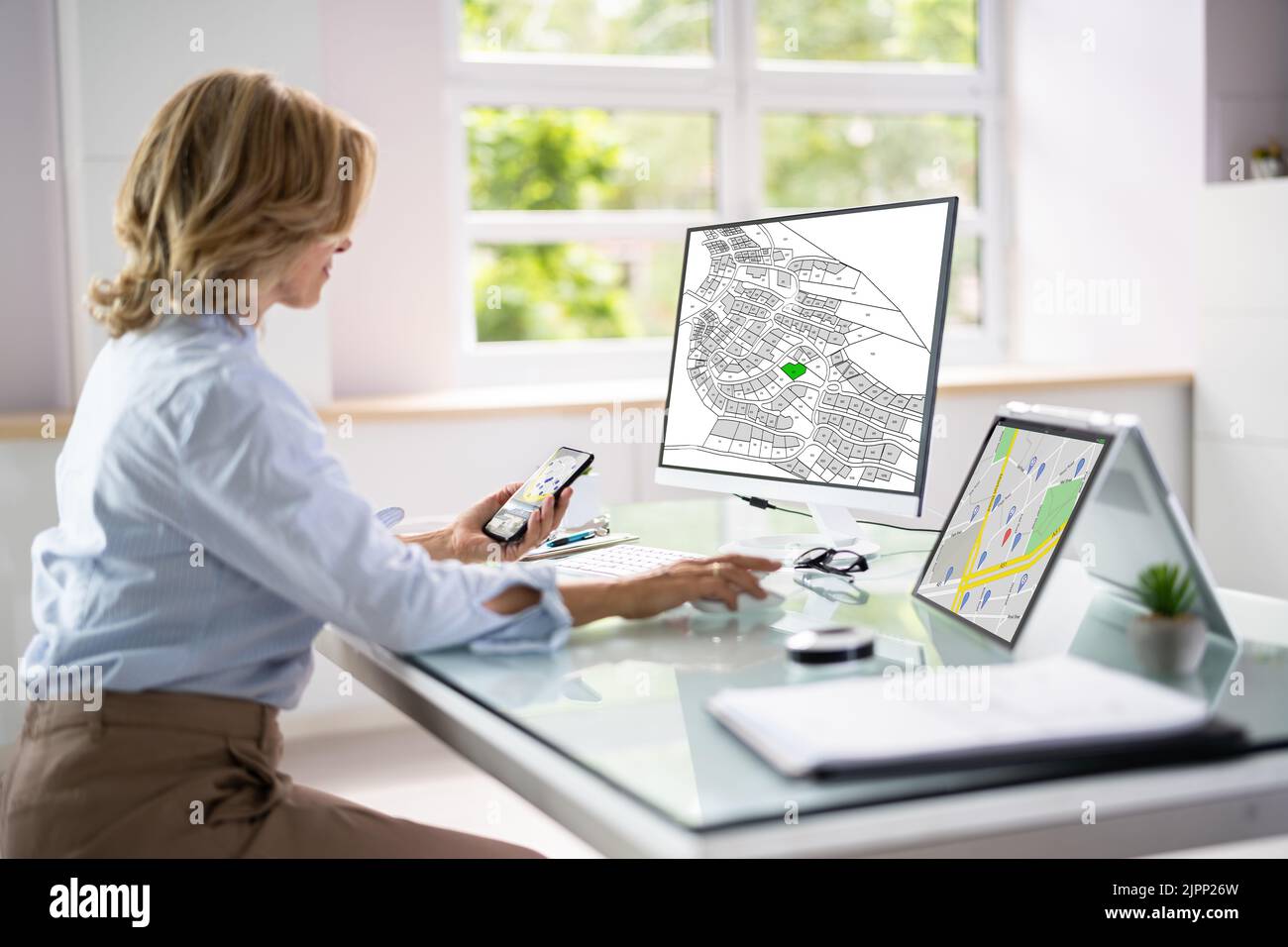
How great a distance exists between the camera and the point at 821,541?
2006 millimetres

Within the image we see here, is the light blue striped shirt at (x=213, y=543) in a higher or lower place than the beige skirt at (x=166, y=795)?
higher

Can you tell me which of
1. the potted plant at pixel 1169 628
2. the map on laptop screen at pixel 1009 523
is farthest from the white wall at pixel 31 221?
the potted plant at pixel 1169 628

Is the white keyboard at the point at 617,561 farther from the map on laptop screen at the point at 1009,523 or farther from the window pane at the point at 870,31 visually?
the window pane at the point at 870,31

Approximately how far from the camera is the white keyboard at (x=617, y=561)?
1855 mm

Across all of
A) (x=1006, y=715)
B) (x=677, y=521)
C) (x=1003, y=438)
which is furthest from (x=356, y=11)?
(x=1006, y=715)

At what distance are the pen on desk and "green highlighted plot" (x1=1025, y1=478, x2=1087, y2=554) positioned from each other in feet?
2.69

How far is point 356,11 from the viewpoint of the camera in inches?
157

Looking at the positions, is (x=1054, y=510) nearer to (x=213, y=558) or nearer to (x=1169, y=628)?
(x=1169, y=628)

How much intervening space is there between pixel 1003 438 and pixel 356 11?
2966 millimetres

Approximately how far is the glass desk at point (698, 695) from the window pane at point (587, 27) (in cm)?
292

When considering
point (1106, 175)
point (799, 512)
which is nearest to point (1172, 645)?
point (799, 512)

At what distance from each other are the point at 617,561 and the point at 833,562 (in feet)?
0.99
